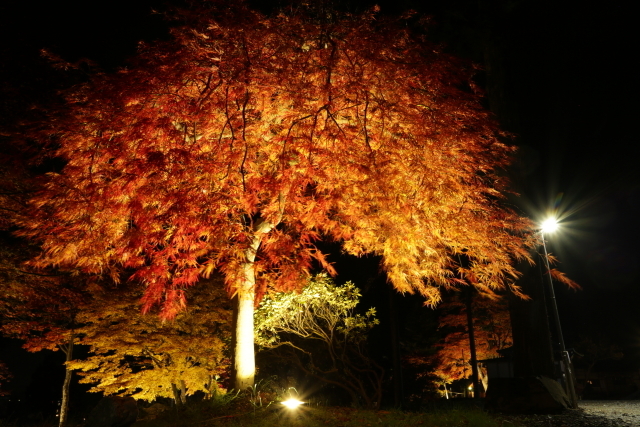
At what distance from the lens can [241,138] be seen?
6.54 metres

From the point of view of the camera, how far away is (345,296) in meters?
13.4

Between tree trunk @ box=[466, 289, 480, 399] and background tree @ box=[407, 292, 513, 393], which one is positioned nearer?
tree trunk @ box=[466, 289, 480, 399]

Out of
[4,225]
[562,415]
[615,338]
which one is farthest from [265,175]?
[615,338]

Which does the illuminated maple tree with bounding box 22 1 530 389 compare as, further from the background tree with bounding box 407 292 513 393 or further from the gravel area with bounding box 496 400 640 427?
the background tree with bounding box 407 292 513 393

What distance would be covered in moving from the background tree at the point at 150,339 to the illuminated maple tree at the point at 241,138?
832 cm

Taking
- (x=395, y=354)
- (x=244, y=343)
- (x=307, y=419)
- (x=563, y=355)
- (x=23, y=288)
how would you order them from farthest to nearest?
(x=395, y=354)
(x=563, y=355)
(x=23, y=288)
(x=244, y=343)
(x=307, y=419)

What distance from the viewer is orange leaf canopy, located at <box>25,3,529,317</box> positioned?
6.04 metres

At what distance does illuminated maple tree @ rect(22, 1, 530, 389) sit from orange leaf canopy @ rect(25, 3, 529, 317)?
21mm

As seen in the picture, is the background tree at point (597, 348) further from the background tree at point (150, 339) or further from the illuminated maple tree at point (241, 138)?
the illuminated maple tree at point (241, 138)

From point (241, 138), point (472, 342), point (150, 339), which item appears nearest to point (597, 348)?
point (472, 342)

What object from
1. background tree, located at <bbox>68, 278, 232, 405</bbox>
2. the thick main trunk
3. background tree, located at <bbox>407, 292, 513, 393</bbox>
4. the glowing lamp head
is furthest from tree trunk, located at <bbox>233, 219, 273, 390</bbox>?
background tree, located at <bbox>407, 292, 513, 393</bbox>

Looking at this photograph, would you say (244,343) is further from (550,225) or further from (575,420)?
(550,225)

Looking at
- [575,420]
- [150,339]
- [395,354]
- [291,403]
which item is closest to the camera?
[575,420]

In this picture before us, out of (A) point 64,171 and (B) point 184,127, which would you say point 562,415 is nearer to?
(B) point 184,127
